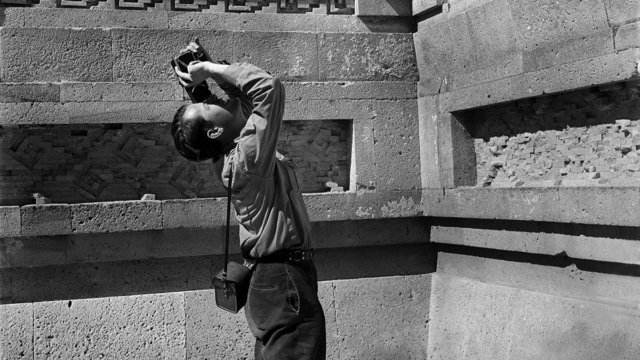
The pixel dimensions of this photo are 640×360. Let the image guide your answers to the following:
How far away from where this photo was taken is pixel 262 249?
4047 millimetres

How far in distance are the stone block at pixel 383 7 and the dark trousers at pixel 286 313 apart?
4.06m

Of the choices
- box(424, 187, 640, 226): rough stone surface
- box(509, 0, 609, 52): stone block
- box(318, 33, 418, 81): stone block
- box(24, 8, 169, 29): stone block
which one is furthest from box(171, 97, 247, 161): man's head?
box(318, 33, 418, 81): stone block

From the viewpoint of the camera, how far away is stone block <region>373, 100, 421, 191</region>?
294 inches

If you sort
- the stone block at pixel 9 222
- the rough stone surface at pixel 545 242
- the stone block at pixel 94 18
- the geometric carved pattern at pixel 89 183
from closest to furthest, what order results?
1. the rough stone surface at pixel 545 242
2. the stone block at pixel 9 222
3. the stone block at pixel 94 18
4. the geometric carved pattern at pixel 89 183

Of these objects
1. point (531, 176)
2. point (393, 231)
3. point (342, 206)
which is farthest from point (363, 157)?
point (531, 176)

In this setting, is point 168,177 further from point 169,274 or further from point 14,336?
point 14,336

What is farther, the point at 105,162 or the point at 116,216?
the point at 105,162

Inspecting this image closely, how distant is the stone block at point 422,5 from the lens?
7.44 meters

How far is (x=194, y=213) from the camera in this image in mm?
7004

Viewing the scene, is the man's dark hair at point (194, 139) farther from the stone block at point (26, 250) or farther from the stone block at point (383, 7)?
the stone block at point (383, 7)

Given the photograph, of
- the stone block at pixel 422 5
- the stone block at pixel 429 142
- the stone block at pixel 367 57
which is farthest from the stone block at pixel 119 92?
the stone block at pixel 422 5

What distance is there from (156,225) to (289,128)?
4.88 ft

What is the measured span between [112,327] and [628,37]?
455 cm

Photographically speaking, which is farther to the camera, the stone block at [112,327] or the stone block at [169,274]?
the stone block at [169,274]
